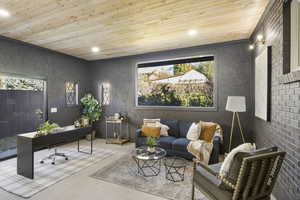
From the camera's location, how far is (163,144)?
150 inches

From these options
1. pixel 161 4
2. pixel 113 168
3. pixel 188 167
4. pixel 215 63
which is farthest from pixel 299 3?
pixel 113 168

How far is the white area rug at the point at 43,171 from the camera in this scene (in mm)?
2506

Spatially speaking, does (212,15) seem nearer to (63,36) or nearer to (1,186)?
(63,36)

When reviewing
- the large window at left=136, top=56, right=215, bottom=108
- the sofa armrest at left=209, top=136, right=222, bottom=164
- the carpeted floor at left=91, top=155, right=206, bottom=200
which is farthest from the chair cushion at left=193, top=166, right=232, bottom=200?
the large window at left=136, top=56, right=215, bottom=108

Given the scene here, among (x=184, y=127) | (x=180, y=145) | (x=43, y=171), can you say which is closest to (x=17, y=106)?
(x=43, y=171)

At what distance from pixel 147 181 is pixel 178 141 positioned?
1.29 m

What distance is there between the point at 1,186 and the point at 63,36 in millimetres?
3126

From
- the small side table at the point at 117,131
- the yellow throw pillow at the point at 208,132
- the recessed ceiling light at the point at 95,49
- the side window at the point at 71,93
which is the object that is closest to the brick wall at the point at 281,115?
the yellow throw pillow at the point at 208,132

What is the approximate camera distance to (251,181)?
1.54m

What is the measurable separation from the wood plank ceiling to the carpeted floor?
2.89m

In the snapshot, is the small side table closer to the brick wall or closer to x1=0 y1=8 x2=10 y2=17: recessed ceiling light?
x1=0 y1=8 x2=10 y2=17: recessed ceiling light

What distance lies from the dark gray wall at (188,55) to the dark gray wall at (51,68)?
58 cm

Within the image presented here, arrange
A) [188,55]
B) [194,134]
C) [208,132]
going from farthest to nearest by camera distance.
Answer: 1. [188,55]
2. [194,134]
3. [208,132]

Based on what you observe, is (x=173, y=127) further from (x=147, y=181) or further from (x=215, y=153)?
(x=147, y=181)
